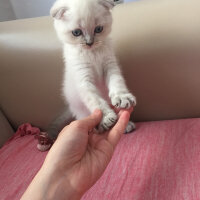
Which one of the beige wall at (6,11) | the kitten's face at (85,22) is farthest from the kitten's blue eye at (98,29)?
the beige wall at (6,11)

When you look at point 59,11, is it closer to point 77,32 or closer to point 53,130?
point 77,32

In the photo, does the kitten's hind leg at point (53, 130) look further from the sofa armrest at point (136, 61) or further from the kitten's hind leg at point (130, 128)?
the kitten's hind leg at point (130, 128)

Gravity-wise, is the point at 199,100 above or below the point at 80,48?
below

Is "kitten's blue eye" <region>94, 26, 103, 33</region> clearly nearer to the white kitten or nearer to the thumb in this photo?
the white kitten

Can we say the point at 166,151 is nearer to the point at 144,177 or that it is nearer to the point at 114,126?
the point at 144,177

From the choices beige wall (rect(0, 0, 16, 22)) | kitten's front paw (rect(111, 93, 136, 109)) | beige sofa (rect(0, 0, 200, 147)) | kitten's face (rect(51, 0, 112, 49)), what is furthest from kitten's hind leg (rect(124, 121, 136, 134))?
beige wall (rect(0, 0, 16, 22))

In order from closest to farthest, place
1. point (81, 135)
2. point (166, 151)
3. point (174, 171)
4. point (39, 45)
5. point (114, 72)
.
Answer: point (81, 135) → point (174, 171) → point (166, 151) → point (114, 72) → point (39, 45)

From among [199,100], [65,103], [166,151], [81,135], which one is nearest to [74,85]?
[65,103]

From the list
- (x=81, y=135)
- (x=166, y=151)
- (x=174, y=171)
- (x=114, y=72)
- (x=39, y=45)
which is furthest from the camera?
(x=39, y=45)
